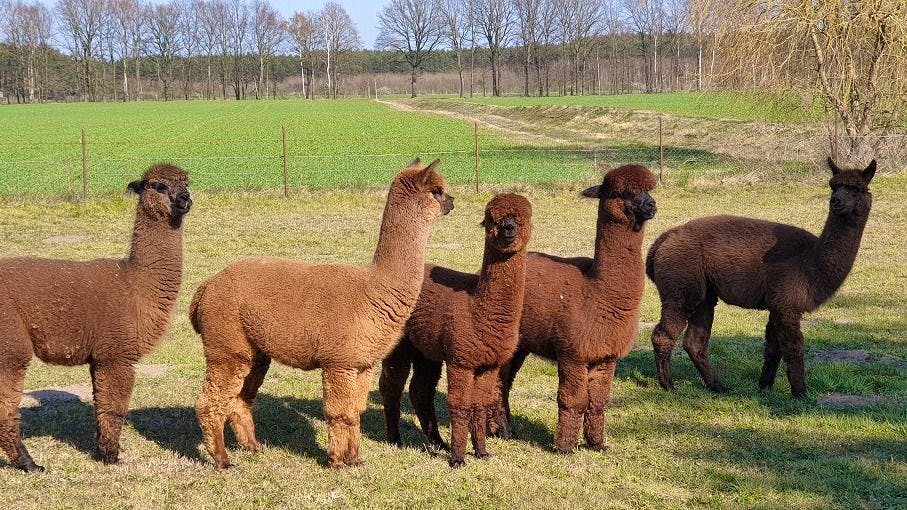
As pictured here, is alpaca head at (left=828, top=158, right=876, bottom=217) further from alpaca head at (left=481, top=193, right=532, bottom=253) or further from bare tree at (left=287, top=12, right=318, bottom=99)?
bare tree at (left=287, top=12, right=318, bottom=99)

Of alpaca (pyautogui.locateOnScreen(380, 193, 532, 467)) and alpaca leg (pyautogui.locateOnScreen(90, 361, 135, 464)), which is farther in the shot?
alpaca leg (pyautogui.locateOnScreen(90, 361, 135, 464))

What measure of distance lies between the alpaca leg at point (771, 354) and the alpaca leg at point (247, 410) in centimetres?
471

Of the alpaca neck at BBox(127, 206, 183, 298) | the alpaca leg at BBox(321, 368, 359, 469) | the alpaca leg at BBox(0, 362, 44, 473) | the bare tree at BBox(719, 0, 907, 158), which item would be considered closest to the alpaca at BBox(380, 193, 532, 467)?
the alpaca leg at BBox(321, 368, 359, 469)

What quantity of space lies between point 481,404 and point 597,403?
97cm

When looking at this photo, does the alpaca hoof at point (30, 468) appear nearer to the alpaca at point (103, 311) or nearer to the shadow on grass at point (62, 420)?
the alpaca at point (103, 311)

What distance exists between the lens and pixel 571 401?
21.8 ft

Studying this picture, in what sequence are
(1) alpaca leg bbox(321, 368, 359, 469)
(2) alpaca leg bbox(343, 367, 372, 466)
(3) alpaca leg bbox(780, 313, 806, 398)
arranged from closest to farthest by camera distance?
(1) alpaca leg bbox(321, 368, 359, 469) < (2) alpaca leg bbox(343, 367, 372, 466) < (3) alpaca leg bbox(780, 313, 806, 398)

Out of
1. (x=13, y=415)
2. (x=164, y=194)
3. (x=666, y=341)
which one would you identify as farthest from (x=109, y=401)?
(x=666, y=341)

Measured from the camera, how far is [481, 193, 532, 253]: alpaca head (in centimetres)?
598

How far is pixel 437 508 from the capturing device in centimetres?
559

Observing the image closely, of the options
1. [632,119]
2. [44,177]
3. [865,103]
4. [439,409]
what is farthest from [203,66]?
[439,409]

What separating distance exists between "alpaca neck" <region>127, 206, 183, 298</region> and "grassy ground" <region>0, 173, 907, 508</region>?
126cm

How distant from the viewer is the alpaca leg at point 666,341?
850cm

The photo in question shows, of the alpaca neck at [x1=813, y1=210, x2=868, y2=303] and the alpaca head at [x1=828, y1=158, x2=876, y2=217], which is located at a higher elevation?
the alpaca head at [x1=828, y1=158, x2=876, y2=217]
